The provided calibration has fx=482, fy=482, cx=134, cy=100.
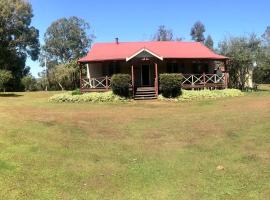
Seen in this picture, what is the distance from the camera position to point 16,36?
183ft

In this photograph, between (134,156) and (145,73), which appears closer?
(134,156)

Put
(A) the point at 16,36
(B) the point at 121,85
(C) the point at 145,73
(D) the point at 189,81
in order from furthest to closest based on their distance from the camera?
(A) the point at 16,36
(C) the point at 145,73
(D) the point at 189,81
(B) the point at 121,85

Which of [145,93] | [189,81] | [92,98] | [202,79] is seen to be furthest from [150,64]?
[92,98]

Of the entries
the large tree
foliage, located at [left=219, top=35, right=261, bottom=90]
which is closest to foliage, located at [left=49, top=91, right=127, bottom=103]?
foliage, located at [left=219, top=35, right=261, bottom=90]

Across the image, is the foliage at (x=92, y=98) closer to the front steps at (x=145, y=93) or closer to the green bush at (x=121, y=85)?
the green bush at (x=121, y=85)

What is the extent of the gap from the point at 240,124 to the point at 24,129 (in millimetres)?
8473

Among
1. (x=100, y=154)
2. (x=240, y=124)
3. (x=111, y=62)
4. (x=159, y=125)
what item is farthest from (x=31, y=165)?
(x=111, y=62)

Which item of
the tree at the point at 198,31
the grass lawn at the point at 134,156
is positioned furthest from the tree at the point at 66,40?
the grass lawn at the point at 134,156

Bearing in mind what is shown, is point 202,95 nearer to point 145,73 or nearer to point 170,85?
point 170,85

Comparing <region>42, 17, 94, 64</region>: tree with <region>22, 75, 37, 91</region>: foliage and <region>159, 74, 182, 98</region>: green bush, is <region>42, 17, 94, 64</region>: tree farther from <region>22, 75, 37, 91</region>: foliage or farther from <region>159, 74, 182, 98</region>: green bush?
<region>159, 74, 182, 98</region>: green bush

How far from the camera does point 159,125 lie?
19.9m

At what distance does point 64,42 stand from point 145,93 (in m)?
39.6

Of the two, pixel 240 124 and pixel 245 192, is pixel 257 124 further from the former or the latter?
pixel 245 192

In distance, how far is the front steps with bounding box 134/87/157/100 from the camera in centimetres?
3320
